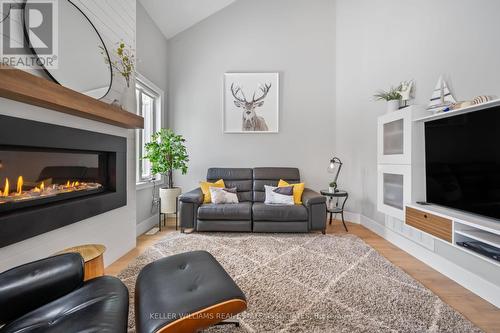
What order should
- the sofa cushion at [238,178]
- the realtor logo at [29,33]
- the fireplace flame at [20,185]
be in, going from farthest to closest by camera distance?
the sofa cushion at [238,178]
the fireplace flame at [20,185]
the realtor logo at [29,33]

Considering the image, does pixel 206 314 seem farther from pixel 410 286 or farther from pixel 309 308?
pixel 410 286

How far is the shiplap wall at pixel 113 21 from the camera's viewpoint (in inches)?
80.8

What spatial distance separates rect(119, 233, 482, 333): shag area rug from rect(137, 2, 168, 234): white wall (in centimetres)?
68

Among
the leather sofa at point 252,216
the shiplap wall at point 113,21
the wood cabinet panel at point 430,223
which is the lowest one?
the leather sofa at point 252,216

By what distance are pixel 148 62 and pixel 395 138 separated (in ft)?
11.9

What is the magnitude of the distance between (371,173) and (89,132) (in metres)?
3.63

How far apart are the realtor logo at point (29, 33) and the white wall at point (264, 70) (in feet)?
7.95

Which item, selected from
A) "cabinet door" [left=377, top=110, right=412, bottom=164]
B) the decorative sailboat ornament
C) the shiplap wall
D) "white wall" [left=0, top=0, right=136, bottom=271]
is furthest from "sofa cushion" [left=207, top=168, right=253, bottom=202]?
the decorative sailboat ornament

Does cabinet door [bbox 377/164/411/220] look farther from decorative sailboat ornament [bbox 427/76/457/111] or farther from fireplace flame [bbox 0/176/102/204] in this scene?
fireplace flame [bbox 0/176/102/204]

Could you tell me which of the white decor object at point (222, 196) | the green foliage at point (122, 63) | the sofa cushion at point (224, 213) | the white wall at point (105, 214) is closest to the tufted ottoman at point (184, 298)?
the white wall at point (105, 214)

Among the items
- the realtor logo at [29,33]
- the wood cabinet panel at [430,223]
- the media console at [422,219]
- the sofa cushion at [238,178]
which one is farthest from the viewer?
the sofa cushion at [238,178]

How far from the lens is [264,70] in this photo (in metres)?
3.98

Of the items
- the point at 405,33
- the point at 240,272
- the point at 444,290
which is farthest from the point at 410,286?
the point at 405,33

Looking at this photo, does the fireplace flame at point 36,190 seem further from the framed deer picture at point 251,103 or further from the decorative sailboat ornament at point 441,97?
the decorative sailboat ornament at point 441,97
